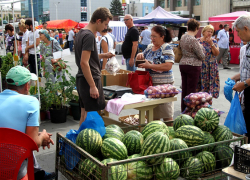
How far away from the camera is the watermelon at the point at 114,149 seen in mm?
2775

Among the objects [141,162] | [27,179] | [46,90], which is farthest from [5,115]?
[46,90]

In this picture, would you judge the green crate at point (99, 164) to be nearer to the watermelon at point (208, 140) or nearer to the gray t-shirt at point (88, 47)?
the watermelon at point (208, 140)

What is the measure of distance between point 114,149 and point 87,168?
0.32 m

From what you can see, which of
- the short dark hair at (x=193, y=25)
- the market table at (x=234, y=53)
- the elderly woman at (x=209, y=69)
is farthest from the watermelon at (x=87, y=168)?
the market table at (x=234, y=53)

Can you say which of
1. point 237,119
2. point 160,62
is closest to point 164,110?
point 160,62

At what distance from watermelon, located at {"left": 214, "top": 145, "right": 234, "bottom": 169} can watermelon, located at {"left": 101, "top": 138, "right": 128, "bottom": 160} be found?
98cm

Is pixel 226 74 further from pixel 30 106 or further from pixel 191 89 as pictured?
pixel 30 106

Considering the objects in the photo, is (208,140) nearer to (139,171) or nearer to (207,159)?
(207,159)

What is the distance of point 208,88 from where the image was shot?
641 cm

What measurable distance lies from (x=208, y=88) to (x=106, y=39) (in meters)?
2.55

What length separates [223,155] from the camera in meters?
3.01

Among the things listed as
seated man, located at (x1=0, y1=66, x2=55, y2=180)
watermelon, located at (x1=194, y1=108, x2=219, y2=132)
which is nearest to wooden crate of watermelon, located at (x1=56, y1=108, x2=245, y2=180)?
watermelon, located at (x1=194, y1=108, x2=219, y2=132)

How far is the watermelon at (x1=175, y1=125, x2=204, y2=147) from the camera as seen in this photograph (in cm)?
298

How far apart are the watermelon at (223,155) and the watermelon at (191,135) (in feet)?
0.70
